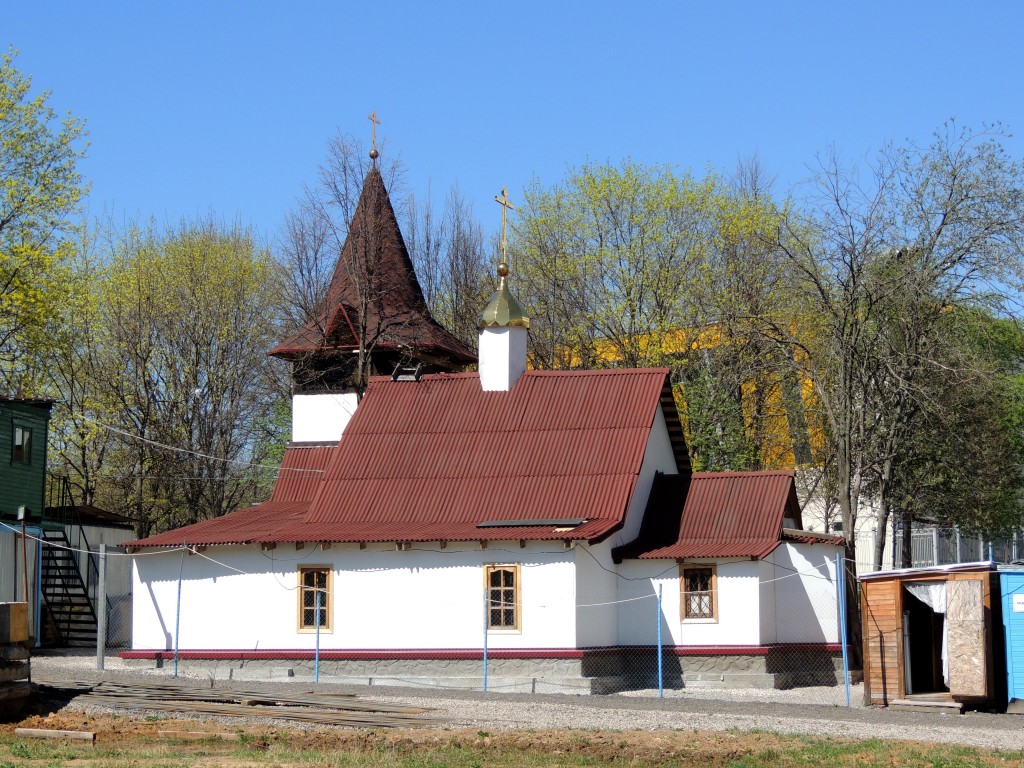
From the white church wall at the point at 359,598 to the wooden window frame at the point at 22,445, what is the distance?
657cm

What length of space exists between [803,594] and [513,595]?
218 inches

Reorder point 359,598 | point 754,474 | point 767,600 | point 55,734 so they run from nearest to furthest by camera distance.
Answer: point 55,734 → point 767,600 → point 359,598 → point 754,474

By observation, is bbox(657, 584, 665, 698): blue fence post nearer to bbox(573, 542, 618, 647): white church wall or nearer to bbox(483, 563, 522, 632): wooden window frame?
bbox(573, 542, 618, 647): white church wall

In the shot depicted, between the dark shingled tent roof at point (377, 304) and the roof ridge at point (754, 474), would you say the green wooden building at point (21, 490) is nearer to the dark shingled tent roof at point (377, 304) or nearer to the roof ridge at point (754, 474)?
the dark shingled tent roof at point (377, 304)

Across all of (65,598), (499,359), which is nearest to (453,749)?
(499,359)

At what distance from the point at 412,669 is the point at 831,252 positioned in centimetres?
1303

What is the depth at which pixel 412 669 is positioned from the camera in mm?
26328

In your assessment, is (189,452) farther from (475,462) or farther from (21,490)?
(475,462)

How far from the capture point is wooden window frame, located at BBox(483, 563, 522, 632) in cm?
2594

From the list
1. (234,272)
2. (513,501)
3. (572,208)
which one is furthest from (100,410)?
(513,501)

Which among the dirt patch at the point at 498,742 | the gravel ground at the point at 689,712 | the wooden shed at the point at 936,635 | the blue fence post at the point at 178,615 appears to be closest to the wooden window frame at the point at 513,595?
the gravel ground at the point at 689,712

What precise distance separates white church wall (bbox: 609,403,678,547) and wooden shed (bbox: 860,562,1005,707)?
5975mm

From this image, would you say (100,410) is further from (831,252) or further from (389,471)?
(831,252)

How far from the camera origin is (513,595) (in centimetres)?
2609
